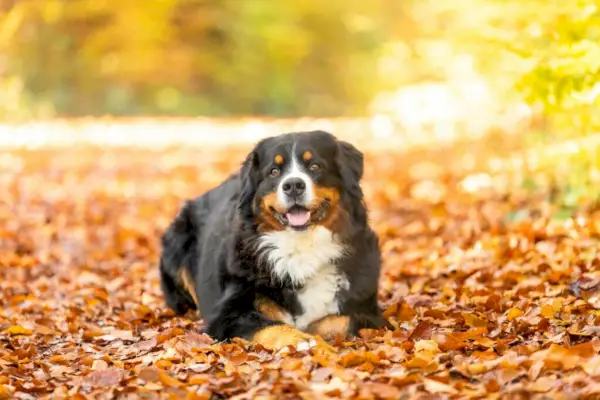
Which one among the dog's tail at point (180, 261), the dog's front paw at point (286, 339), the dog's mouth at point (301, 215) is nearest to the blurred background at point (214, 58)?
the dog's tail at point (180, 261)

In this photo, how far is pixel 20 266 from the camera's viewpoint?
351 inches

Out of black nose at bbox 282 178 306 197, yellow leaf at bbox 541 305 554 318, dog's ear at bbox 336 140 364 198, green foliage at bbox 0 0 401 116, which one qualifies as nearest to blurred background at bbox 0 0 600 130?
green foliage at bbox 0 0 401 116

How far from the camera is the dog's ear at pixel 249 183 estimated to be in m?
5.76

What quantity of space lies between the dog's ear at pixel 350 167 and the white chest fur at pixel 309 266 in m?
0.31

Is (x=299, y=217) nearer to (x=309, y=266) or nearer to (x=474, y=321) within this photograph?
(x=309, y=266)

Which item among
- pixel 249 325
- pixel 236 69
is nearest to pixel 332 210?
pixel 249 325

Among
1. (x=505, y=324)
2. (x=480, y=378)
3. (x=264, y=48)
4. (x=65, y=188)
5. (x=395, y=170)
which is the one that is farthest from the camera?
(x=264, y=48)

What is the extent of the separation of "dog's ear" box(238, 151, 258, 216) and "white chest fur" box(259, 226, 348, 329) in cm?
25

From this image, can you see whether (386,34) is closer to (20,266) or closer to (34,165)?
(34,165)

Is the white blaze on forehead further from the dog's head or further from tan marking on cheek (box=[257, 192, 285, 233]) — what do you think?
tan marking on cheek (box=[257, 192, 285, 233])

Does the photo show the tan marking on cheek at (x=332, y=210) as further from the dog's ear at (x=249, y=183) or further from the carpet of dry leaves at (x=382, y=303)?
the carpet of dry leaves at (x=382, y=303)

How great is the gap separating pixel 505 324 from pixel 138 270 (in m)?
4.40

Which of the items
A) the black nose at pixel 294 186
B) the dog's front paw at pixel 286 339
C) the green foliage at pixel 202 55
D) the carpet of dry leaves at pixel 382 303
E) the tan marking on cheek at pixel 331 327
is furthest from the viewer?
the green foliage at pixel 202 55

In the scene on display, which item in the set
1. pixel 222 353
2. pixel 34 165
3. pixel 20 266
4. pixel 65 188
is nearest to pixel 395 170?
pixel 65 188
